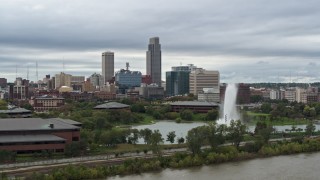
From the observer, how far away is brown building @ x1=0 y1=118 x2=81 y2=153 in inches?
1152

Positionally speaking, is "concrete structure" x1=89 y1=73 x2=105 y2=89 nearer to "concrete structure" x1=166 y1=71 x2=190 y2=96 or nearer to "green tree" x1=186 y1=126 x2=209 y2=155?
"concrete structure" x1=166 y1=71 x2=190 y2=96

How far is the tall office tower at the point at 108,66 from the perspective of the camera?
16950cm

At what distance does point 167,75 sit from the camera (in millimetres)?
139000

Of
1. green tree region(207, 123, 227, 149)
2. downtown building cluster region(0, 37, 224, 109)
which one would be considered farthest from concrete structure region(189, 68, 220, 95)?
green tree region(207, 123, 227, 149)

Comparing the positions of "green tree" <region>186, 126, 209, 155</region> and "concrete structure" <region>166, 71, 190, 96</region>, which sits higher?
"concrete structure" <region>166, 71, 190, 96</region>

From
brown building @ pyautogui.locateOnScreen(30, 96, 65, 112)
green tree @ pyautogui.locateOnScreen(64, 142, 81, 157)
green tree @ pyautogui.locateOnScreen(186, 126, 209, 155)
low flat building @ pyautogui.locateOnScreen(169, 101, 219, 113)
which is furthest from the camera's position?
brown building @ pyautogui.locateOnScreen(30, 96, 65, 112)

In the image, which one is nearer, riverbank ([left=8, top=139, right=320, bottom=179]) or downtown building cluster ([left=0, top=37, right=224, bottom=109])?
riverbank ([left=8, top=139, right=320, bottom=179])

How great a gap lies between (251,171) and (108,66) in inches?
5799

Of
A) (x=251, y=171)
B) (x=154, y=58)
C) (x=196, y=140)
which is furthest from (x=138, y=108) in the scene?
(x=154, y=58)

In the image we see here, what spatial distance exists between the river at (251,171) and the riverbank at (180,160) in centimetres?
51

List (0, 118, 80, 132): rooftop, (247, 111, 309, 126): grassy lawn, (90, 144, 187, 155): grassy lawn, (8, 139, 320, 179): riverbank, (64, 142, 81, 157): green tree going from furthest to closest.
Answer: (247, 111, 309, 126): grassy lawn → (0, 118, 80, 132): rooftop → (90, 144, 187, 155): grassy lawn → (64, 142, 81, 157): green tree → (8, 139, 320, 179): riverbank

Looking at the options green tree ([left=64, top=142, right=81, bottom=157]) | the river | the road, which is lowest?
the river

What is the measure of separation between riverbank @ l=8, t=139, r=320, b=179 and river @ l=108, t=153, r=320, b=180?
512 millimetres

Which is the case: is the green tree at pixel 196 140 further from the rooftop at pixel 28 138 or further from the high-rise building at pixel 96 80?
the high-rise building at pixel 96 80
